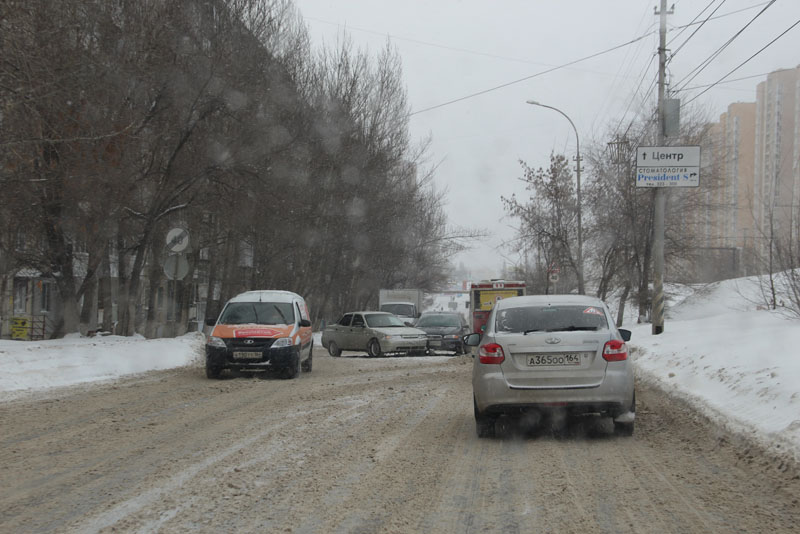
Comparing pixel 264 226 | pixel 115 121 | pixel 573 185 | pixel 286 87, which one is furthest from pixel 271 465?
pixel 573 185

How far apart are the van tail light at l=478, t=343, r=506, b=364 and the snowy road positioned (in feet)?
2.90

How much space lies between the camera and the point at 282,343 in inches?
635

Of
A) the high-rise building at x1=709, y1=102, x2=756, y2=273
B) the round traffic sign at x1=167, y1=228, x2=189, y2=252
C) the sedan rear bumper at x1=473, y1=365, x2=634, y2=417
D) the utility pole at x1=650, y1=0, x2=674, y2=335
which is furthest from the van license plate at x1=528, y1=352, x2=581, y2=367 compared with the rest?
the high-rise building at x1=709, y1=102, x2=756, y2=273

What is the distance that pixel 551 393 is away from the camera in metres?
8.46

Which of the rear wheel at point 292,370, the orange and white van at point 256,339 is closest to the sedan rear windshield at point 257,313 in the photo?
the orange and white van at point 256,339

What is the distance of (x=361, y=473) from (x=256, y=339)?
9543 mm

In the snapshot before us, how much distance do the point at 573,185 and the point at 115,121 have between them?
3015 centimetres

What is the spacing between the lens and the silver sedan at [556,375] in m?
8.47

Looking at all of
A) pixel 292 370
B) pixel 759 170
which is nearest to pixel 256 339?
pixel 292 370

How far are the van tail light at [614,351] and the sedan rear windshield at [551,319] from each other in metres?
0.30

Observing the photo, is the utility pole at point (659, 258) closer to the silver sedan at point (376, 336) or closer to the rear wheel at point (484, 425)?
the silver sedan at point (376, 336)

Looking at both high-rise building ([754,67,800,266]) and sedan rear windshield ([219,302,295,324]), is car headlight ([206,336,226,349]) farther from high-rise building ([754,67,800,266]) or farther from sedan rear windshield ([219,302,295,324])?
high-rise building ([754,67,800,266])

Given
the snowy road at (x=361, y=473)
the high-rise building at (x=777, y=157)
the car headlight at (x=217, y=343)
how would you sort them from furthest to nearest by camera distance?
the high-rise building at (x=777, y=157)
the car headlight at (x=217, y=343)
the snowy road at (x=361, y=473)

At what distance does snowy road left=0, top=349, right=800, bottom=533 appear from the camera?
17.3ft
